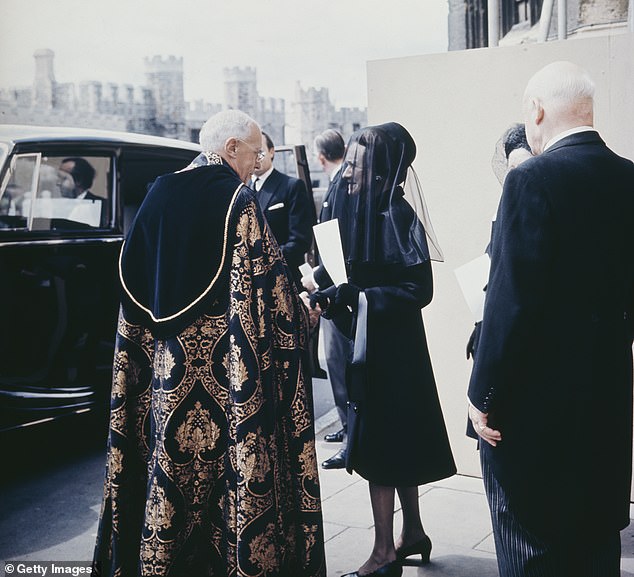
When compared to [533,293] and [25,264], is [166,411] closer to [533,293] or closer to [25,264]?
[533,293]

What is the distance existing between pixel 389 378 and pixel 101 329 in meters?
2.54

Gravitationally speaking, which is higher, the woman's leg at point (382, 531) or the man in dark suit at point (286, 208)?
the man in dark suit at point (286, 208)

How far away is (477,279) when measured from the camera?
10.9 feet

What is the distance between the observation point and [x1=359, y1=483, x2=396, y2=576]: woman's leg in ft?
10.5

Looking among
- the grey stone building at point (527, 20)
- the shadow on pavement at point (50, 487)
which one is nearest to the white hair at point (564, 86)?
the grey stone building at point (527, 20)

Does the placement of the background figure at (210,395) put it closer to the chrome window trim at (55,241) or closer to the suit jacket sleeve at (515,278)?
the suit jacket sleeve at (515,278)

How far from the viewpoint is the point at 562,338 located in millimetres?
2232

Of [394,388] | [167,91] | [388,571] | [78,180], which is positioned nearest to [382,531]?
[388,571]

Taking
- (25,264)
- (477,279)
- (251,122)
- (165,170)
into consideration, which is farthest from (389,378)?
(165,170)

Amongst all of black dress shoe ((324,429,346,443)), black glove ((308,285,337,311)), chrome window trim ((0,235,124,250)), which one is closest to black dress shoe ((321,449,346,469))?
black dress shoe ((324,429,346,443))

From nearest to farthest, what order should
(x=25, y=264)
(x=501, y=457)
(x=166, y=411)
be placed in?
(x=501, y=457), (x=166, y=411), (x=25, y=264)

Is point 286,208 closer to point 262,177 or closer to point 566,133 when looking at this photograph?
point 262,177

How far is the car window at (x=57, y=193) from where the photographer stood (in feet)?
15.5

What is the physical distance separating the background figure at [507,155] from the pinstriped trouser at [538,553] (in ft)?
3.15
